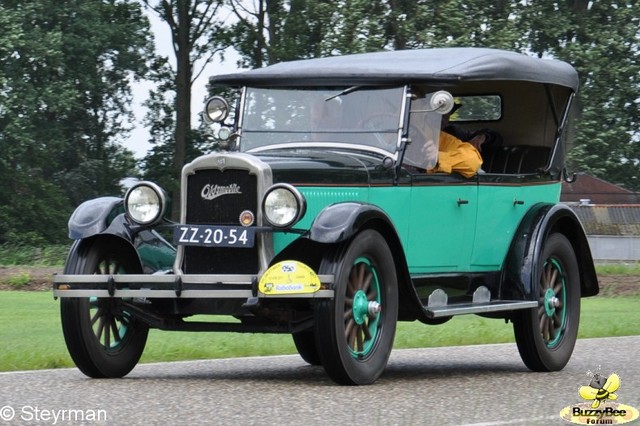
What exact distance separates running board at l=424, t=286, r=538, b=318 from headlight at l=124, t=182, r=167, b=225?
1892 millimetres

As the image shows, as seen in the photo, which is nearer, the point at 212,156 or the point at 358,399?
the point at 358,399

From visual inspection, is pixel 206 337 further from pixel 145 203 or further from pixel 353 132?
pixel 145 203

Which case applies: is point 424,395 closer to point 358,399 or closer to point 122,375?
point 358,399

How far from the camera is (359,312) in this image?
352 inches

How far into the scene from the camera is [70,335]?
913 cm

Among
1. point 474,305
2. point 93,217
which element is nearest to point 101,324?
point 93,217

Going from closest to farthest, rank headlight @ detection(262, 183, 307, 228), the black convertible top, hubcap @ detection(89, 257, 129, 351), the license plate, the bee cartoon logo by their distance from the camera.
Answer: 1. the bee cartoon logo
2. headlight @ detection(262, 183, 307, 228)
3. the license plate
4. hubcap @ detection(89, 257, 129, 351)
5. the black convertible top

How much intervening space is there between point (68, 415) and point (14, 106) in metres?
35.9

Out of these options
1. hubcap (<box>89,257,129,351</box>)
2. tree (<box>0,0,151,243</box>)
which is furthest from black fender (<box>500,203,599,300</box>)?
tree (<box>0,0,151,243</box>)

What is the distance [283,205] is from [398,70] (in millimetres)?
1799

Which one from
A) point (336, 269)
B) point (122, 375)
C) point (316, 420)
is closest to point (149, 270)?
point (122, 375)

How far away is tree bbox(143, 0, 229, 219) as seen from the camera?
48.9 m

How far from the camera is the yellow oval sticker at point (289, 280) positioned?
848cm

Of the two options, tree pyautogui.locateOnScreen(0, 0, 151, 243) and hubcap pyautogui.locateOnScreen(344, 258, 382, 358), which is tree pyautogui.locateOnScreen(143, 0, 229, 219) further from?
hubcap pyautogui.locateOnScreen(344, 258, 382, 358)
